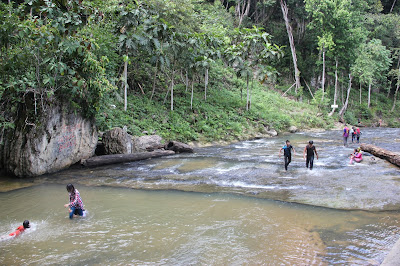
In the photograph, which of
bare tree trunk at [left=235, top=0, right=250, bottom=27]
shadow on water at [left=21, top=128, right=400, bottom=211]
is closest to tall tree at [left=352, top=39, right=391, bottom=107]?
bare tree trunk at [left=235, top=0, right=250, bottom=27]

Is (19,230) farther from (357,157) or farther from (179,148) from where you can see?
(357,157)

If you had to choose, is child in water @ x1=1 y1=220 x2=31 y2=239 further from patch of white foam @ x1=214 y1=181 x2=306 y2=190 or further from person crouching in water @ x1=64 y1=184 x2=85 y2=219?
patch of white foam @ x1=214 y1=181 x2=306 y2=190

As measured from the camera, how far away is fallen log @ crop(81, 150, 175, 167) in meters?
14.7

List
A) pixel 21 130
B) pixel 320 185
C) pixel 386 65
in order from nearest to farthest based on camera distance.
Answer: pixel 320 185
pixel 21 130
pixel 386 65

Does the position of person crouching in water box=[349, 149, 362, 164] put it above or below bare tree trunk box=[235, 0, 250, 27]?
below

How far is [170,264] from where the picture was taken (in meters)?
5.80

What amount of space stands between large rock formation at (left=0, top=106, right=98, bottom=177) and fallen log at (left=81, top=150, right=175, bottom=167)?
0.64 metres

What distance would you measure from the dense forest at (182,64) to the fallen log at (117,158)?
2.32 meters

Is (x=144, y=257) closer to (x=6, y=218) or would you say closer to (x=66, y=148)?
(x=6, y=218)

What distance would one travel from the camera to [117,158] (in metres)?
15.4

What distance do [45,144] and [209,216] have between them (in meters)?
8.71

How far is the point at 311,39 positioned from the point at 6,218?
4807 centimetres

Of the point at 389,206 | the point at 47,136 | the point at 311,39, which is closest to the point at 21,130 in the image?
the point at 47,136

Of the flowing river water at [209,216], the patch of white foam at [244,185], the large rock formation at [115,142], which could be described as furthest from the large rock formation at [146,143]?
the patch of white foam at [244,185]
